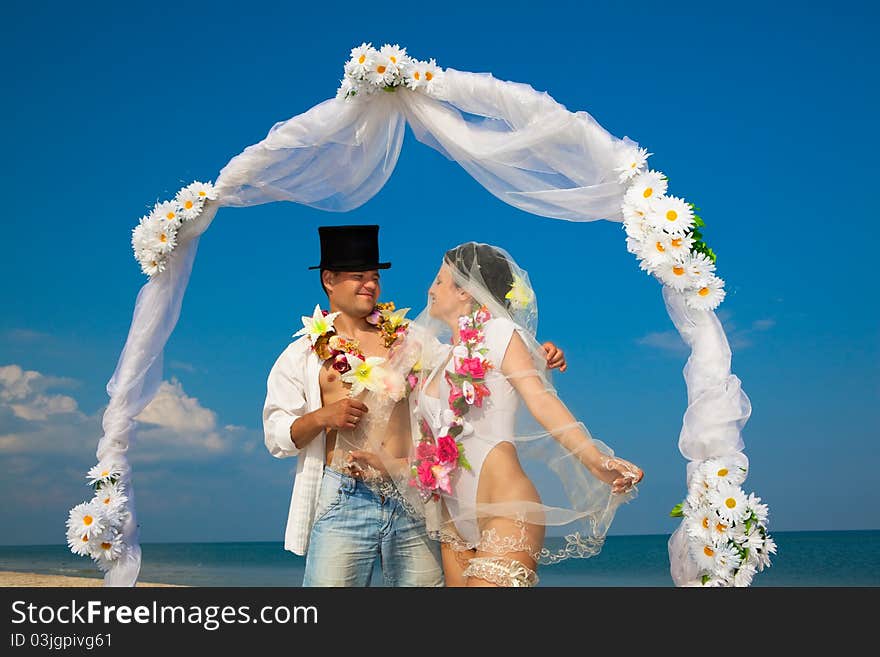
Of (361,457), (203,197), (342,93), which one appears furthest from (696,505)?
(203,197)

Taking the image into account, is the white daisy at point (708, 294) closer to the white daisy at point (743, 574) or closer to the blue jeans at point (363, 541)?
the white daisy at point (743, 574)

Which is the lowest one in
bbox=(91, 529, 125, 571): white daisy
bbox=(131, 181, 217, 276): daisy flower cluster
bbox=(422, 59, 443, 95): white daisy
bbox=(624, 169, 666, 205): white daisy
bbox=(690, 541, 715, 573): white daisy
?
bbox=(690, 541, 715, 573): white daisy

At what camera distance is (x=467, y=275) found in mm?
3762

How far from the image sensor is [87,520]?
14.8 ft

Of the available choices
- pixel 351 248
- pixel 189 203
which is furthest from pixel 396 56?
pixel 189 203

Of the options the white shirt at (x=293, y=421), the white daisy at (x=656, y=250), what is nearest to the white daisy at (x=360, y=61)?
the white shirt at (x=293, y=421)

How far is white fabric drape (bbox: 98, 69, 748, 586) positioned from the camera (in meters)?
3.71

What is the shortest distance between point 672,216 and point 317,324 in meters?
1.69

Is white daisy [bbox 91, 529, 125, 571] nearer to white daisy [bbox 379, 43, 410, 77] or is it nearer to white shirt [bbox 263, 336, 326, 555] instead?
white shirt [bbox 263, 336, 326, 555]

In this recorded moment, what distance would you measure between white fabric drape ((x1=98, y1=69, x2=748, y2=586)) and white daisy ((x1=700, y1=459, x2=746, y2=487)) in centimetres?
6

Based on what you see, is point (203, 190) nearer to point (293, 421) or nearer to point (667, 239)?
point (293, 421)

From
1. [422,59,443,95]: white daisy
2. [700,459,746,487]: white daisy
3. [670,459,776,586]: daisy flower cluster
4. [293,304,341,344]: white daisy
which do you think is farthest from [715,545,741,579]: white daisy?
[422,59,443,95]: white daisy

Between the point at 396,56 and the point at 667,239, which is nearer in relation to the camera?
the point at 667,239
